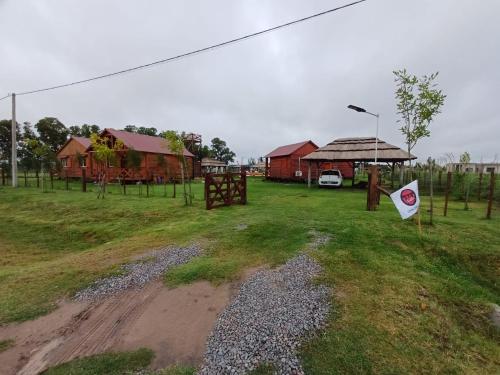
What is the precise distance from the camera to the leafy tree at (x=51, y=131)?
45062 millimetres

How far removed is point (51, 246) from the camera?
874cm

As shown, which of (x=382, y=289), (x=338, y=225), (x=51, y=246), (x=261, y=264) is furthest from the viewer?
(x=51, y=246)

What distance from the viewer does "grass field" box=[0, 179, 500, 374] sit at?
334 cm

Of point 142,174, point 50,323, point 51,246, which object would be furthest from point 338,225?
point 142,174

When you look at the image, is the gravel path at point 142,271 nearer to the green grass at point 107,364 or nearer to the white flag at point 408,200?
the green grass at point 107,364

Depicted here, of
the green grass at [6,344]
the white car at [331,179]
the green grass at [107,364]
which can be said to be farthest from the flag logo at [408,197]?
the white car at [331,179]

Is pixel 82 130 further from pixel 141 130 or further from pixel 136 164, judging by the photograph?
pixel 136 164

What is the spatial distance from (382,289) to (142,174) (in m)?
25.9

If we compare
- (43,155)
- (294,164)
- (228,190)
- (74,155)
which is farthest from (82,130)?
(228,190)

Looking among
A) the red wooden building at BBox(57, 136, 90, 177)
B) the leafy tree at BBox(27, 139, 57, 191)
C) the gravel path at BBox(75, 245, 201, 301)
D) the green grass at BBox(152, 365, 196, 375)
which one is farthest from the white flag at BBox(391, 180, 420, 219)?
the red wooden building at BBox(57, 136, 90, 177)

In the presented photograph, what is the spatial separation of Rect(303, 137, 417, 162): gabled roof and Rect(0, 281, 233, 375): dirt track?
1818 cm

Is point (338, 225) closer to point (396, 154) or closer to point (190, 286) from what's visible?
point (190, 286)

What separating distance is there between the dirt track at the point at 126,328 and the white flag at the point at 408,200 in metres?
4.72

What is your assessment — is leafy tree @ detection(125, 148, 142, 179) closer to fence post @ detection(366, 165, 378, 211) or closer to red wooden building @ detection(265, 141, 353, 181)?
red wooden building @ detection(265, 141, 353, 181)
